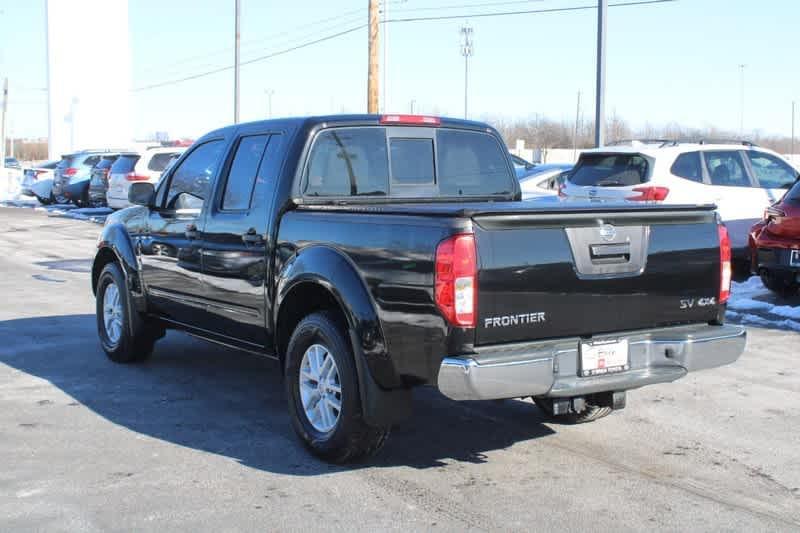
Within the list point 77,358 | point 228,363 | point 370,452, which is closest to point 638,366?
point 370,452

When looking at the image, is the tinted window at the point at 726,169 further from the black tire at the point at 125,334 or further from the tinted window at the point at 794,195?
the black tire at the point at 125,334

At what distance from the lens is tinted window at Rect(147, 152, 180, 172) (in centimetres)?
2312

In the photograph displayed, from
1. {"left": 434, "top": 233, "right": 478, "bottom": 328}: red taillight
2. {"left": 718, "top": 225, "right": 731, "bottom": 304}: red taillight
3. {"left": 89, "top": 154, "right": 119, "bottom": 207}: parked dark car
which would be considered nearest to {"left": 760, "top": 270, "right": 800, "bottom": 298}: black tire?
{"left": 718, "top": 225, "right": 731, "bottom": 304}: red taillight

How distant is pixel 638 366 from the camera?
534 centimetres

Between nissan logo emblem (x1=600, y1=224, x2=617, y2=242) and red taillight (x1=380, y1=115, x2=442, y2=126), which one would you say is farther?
red taillight (x1=380, y1=115, x2=442, y2=126)

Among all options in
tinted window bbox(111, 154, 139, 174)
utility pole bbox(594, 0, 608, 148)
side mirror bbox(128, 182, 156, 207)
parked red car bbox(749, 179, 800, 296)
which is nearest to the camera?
side mirror bbox(128, 182, 156, 207)

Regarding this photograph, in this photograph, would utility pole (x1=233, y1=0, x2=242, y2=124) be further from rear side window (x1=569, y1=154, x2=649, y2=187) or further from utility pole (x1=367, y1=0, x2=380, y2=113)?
rear side window (x1=569, y1=154, x2=649, y2=187)

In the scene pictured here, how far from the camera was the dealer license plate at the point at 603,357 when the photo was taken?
16.8 ft

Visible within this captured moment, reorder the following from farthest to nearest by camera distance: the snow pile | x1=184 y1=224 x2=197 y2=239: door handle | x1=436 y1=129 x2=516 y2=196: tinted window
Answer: the snow pile → x1=184 y1=224 x2=197 y2=239: door handle → x1=436 y1=129 x2=516 y2=196: tinted window

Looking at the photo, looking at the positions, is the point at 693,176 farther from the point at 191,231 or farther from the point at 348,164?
the point at 191,231

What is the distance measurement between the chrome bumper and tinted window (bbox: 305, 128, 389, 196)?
186 centimetres

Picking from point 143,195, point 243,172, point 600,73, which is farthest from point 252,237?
point 600,73

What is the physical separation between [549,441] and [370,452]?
4.01 feet

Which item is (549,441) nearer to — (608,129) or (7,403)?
(7,403)
